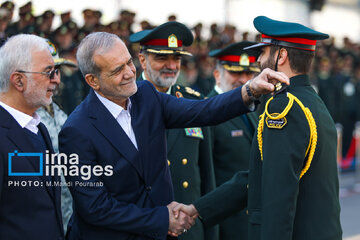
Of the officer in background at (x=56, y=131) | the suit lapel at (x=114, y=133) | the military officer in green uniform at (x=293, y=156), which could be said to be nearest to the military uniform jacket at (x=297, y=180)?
the military officer in green uniform at (x=293, y=156)

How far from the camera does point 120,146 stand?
234 cm

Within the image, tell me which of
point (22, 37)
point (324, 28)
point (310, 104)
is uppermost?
point (22, 37)

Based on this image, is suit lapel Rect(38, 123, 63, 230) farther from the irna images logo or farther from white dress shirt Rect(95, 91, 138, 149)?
white dress shirt Rect(95, 91, 138, 149)

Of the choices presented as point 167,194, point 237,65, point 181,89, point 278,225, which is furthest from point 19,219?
point 237,65

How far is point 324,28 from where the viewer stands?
16828 mm

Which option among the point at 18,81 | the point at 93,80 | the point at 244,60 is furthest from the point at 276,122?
the point at 244,60

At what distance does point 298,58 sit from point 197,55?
28.4 feet

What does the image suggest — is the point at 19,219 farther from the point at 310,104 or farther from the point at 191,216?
the point at 310,104

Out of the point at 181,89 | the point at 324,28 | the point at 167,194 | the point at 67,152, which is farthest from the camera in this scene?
the point at 324,28

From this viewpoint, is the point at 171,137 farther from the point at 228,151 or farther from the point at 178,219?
the point at 178,219

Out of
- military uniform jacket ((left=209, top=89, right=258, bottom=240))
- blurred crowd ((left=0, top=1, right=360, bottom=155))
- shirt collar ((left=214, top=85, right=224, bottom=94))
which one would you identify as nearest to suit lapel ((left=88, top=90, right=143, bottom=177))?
military uniform jacket ((left=209, top=89, right=258, bottom=240))

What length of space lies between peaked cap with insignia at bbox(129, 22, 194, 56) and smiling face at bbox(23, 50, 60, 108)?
129 cm

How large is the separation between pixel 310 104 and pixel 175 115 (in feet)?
2.37

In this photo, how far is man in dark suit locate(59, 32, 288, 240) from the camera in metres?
2.29
